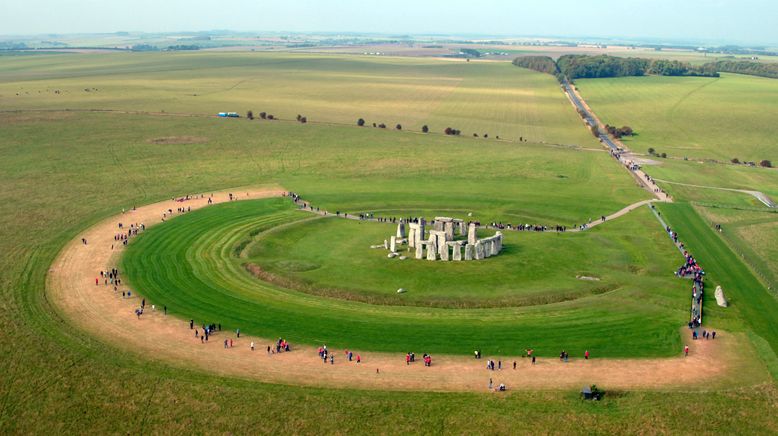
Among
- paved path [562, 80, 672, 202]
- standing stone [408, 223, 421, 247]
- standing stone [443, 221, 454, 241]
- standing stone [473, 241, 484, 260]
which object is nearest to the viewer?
standing stone [473, 241, 484, 260]

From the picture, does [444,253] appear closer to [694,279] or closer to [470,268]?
[470,268]

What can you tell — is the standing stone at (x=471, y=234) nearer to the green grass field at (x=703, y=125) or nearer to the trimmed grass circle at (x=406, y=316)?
the trimmed grass circle at (x=406, y=316)

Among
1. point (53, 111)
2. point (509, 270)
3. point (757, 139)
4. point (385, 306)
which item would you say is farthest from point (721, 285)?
point (53, 111)

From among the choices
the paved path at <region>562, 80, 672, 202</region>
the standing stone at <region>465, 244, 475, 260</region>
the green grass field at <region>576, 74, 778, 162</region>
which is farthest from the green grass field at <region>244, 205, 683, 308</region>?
the green grass field at <region>576, 74, 778, 162</region>

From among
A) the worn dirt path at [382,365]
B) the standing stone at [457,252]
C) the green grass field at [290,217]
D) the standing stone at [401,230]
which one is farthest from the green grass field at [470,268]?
the worn dirt path at [382,365]

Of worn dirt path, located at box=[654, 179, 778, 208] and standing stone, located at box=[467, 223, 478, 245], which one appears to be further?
worn dirt path, located at box=[654, 179, 778, 208]

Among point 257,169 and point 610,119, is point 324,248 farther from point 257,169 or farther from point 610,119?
point 610,119

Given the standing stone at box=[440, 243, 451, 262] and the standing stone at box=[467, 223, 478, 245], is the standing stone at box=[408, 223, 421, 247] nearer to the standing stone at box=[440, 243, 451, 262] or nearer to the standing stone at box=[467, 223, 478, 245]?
the standing stone at box=[440, 243, 451, 262]
